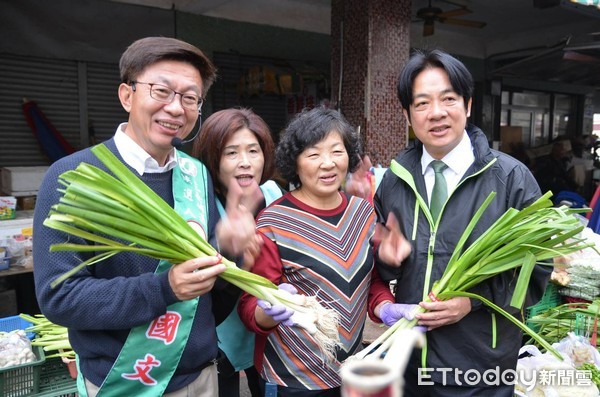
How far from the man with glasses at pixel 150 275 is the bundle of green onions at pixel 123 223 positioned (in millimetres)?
79

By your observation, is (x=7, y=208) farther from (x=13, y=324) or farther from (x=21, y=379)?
(x=21, y=379)

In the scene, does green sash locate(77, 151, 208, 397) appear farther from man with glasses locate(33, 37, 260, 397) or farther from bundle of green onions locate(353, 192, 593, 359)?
bundle of green onions locate(353, 192, 593, 359)

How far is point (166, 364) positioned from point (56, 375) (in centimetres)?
146

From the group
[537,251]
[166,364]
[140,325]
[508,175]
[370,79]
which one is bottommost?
[166,364]

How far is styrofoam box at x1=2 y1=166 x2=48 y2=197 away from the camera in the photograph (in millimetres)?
4430

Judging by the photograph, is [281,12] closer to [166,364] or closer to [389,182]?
[389,182]

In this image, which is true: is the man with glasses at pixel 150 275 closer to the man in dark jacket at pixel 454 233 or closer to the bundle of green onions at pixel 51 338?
the man in dark jacket at pixel 454 233

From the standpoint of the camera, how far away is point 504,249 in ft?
5.22

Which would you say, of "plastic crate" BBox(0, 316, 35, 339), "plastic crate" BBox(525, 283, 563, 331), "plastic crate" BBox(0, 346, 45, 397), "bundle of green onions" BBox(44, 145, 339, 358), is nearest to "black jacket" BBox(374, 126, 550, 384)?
"bundle of green onions" BBox(44, 145, 339, 358)

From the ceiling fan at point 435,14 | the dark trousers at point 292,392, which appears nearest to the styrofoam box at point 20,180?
the dark trousers at point 292,392

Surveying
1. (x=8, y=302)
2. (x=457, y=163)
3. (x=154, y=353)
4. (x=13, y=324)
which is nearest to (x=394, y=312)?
(x=457, y=163)

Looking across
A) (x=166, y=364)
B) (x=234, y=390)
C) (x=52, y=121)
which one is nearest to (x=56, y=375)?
(x=234, y=390)

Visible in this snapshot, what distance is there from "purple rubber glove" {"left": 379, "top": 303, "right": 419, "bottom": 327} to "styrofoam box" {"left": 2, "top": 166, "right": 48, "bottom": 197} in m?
4.03

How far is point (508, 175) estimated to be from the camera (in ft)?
5.65
